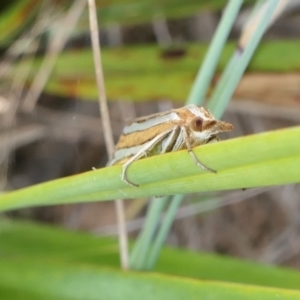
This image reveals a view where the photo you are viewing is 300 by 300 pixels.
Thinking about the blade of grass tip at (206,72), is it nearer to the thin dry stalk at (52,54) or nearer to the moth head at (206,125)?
the moth head at (206,125)

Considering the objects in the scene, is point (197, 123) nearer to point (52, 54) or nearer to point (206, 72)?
point (206, 72)

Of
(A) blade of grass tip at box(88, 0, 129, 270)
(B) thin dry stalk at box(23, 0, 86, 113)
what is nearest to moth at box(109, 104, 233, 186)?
(A) blade of grass tip at box(88, 0, 129, 270)

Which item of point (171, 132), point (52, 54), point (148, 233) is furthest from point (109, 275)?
point (52, 54)

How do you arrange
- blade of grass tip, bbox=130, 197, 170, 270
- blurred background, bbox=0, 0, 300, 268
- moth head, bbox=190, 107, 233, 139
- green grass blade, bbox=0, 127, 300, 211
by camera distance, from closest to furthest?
green grass blade, bbox=0, 127, 300, 211, moth head, bbox=190, 107, 233, 139, blade of grass tip, bbox=130, 197, 170, 270, blurred background, bbox=0, 0, 300, 268

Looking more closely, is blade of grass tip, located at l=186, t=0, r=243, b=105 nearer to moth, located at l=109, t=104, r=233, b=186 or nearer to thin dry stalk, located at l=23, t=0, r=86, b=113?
moth, located at l=109, t=104, r=233, b=186

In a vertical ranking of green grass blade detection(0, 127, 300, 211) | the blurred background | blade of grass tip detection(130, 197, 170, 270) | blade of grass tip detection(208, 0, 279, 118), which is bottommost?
green grass blade detection(0, 127, 300, 211)

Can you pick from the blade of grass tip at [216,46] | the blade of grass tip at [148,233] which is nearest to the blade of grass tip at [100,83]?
the blade of grass tip at [148,233]

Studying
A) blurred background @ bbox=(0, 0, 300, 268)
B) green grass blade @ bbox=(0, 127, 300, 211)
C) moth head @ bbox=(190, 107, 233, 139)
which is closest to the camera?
green grass blade @ bbox=(0, 127, 300, 211)
